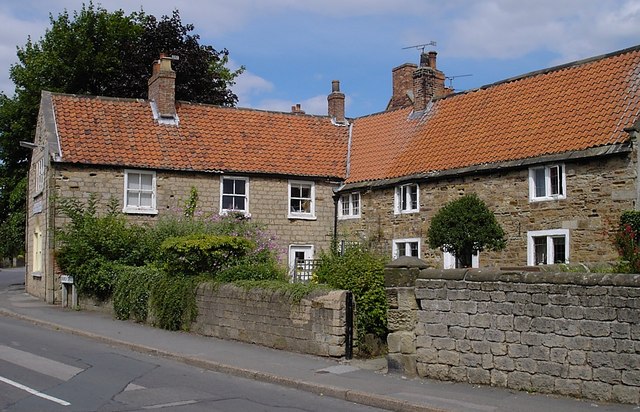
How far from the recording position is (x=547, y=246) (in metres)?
22.0

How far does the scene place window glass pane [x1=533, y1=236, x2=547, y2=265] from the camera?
22250mm

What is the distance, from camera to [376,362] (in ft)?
46.4

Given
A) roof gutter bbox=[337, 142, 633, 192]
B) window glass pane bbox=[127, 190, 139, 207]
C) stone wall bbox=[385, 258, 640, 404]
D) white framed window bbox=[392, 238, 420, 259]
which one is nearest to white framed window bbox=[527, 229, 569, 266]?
roof gutter bbox=[337, 142, 633, 192]

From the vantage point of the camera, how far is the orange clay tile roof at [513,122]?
21.8 metres

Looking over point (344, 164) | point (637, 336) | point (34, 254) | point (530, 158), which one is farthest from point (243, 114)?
point (637, 336)

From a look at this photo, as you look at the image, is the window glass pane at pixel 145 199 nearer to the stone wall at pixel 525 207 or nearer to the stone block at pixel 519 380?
the stone wall at pixel 525 207

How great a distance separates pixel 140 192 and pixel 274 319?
14130 millimetres

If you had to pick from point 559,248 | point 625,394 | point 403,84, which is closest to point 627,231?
point 559,248

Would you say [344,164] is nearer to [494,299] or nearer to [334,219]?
[334,219]

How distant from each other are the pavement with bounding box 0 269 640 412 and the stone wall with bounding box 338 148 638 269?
22.8 ft

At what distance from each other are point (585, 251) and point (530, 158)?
3.41m

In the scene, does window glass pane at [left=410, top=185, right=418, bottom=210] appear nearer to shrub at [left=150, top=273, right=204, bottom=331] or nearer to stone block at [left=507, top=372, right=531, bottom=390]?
shrub at [left=150, top=273, right=204, bottom=331]

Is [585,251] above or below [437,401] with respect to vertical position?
above

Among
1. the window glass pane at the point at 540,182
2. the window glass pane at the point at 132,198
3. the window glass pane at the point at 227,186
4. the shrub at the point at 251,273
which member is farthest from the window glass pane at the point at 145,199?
the window glass pane at the point at 540,182
